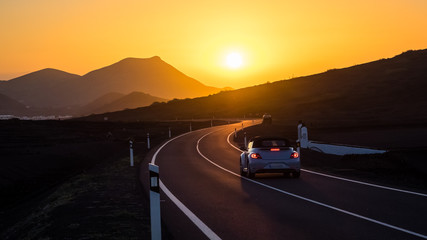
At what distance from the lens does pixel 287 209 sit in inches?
A: 455

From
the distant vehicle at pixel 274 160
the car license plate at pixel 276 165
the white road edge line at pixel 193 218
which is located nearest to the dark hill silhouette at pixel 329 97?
the distant vehicle at pixel 274 160

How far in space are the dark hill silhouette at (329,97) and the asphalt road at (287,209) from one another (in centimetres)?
7751

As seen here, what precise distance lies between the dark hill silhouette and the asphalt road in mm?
77513

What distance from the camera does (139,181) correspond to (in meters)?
17.9

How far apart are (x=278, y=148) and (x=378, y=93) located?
115 meters

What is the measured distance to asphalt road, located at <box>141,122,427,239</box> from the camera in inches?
349

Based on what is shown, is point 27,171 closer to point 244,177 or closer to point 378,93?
point 244,177

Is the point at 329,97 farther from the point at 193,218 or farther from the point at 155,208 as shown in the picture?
the point at 155,208

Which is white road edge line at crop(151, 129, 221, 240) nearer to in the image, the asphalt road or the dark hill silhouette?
the asphalt road

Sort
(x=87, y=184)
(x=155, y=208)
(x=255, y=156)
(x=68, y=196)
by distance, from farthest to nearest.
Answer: (x=255, y=156), (x=87, y=184), (x=68, y=196), (x=155, y=208)

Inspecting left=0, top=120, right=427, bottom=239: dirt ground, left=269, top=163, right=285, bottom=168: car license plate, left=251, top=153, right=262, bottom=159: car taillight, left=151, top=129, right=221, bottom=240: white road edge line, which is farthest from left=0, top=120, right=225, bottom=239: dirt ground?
left=269, top=163, right=285, bottom=168: car license plate

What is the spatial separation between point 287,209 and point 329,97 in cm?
12879

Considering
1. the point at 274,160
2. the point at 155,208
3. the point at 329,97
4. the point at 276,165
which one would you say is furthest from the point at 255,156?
the point at 329,97

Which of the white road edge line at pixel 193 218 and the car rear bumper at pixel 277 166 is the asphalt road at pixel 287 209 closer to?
the white road edge line at pixel 193 218
